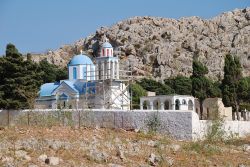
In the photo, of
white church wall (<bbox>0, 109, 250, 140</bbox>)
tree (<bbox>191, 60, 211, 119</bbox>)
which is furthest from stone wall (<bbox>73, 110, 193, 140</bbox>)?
tree (<bbox>191, 60, 211, 119</bbox>)

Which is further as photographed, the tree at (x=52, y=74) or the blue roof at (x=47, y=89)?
the tree at (x=52, y=74)

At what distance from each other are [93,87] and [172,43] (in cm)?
5578

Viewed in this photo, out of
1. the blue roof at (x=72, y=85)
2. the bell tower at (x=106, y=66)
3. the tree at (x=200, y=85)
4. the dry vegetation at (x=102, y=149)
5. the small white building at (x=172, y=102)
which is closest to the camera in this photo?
the dry vegetation at (x=102, y=149)

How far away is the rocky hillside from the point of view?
9481 centimetres

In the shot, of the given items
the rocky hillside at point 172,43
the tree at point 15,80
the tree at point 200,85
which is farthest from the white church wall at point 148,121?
the rocky hillside at point 172,43

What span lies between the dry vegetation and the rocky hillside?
6847 centimetres

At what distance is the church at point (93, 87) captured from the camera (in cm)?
4816

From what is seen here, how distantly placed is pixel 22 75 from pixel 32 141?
60.0 ft

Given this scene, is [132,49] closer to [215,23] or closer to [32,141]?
[215,23]

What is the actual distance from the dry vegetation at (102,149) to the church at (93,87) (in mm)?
24180

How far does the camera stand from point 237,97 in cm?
5106

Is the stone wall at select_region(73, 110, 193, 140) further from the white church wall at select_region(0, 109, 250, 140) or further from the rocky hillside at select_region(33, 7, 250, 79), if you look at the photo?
the rocky hillside at select_region(33, 7, 250, 79)

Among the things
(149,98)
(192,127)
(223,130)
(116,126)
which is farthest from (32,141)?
(149,98)

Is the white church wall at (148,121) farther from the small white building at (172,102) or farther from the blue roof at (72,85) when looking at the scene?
the blue roof at (72,85)
